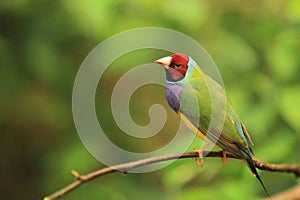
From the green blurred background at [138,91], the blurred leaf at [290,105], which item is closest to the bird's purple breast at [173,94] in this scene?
the green blurred background at [138,91]

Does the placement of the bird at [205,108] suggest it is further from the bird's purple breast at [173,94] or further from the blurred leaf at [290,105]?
the blurred leaf at [290,105]

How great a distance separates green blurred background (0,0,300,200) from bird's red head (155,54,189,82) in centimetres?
22

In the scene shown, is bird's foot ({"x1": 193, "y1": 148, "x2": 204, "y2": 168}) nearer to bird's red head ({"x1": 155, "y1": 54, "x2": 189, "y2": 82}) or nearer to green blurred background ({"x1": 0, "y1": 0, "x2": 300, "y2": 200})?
bird's red head ({"x1": 155, "y1": 54, "x2": 189, "y2": 82})

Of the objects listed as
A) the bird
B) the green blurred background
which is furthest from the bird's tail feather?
the green blurred background

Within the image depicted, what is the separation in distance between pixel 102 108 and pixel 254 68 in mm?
390

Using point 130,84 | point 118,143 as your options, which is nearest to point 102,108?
point 118,143

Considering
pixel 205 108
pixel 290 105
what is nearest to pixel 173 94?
pixel 205 108

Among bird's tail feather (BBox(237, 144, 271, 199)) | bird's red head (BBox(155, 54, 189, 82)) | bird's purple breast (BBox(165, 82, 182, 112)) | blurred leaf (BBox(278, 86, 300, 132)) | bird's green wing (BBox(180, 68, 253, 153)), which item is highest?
bird's red head (BBox(155, 54, 189, 82))

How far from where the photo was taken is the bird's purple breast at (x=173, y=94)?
295mm

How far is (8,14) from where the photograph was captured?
1.14 meters

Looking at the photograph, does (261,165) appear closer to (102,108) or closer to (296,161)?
(296,161)

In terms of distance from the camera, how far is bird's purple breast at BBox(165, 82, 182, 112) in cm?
29

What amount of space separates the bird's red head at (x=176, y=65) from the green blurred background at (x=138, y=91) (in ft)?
0.73

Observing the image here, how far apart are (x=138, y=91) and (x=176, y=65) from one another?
604mm
